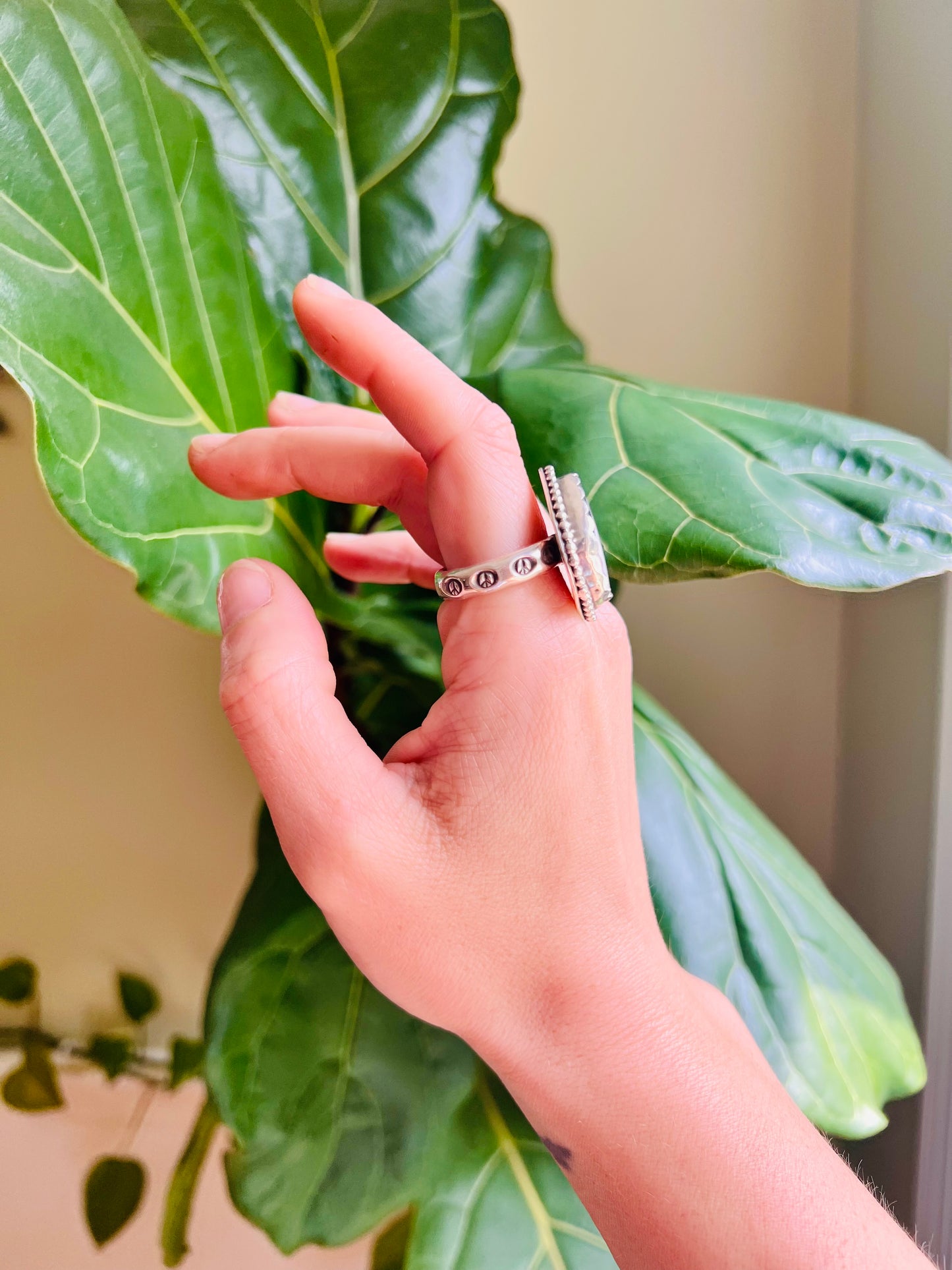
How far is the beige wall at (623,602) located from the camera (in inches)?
28.3

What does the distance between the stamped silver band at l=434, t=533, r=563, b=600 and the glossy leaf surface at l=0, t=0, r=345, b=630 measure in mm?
146

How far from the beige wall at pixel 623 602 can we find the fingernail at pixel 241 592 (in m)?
0.39

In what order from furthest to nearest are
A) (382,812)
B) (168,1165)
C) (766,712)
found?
(766,712) → (168,1165) → (382,812)

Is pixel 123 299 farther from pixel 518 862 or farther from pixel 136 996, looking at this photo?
pixel 136 996

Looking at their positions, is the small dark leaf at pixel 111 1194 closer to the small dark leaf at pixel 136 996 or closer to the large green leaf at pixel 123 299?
the small dark leaf at pixel 136 996

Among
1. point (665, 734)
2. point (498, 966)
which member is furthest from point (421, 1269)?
point (665, 734)

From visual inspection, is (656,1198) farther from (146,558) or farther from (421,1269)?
(146,558)

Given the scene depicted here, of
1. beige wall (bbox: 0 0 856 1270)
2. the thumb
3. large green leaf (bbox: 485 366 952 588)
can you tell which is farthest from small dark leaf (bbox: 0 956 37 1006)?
large green leaf (bbox: 485 366 952 588)

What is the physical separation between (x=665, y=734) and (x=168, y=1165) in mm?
611

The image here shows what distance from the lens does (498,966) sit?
1.20 ft

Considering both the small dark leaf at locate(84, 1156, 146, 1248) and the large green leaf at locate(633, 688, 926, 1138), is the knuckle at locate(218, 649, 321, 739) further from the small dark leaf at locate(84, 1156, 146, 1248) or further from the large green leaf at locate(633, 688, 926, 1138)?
the small dark leaf at locate(84, 1156, 146, 1248)

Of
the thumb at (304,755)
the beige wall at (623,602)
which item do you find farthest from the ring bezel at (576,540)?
the beige wall at (623,602)

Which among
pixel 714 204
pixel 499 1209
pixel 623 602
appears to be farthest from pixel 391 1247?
pixel 714 204

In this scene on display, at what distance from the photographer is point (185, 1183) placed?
0.63m
